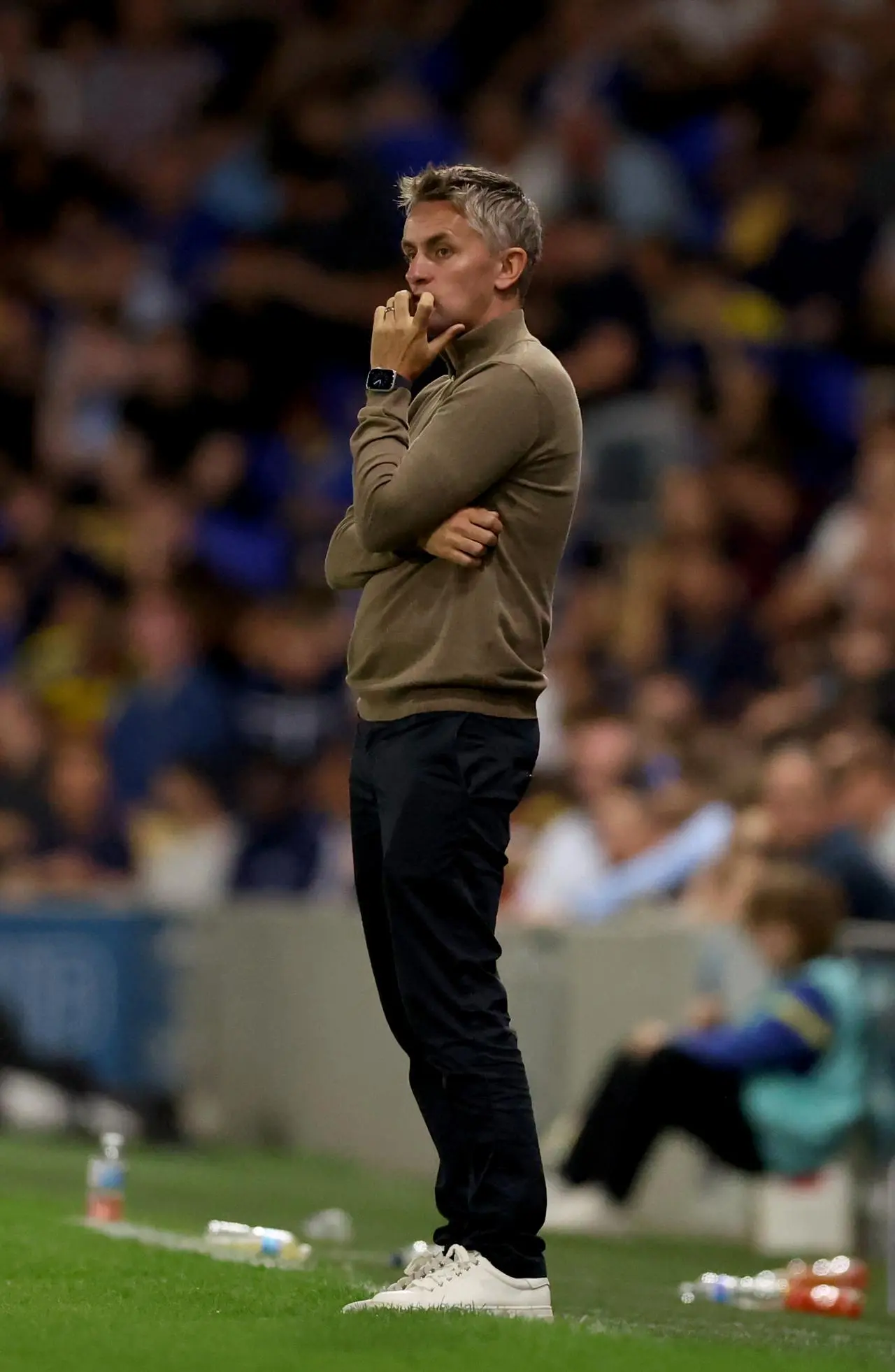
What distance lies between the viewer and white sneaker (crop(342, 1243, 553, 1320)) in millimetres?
4777

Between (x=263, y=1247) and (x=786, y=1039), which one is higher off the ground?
(x=786, y=1039)

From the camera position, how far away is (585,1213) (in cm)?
875

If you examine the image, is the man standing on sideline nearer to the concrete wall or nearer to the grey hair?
the grey hair

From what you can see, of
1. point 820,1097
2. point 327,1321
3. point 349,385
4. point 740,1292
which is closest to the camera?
point 327,1321

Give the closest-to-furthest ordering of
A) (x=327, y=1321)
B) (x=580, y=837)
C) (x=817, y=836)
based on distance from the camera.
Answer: (x=327, y=1321), (x=817, y=836), (x=580, y=837)

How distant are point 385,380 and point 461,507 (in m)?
0.31

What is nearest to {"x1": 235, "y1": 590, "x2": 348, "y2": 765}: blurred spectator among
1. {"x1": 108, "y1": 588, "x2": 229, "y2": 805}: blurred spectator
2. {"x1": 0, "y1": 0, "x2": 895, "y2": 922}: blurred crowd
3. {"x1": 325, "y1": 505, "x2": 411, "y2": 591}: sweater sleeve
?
{"x1": 0, "y1": 0, "x2": 895, "y2": 922}: blurred crowd

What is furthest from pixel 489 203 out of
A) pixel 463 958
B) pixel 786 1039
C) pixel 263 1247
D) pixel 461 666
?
pixel 786 1039

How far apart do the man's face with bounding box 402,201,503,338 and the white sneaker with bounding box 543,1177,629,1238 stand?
442 centimetres

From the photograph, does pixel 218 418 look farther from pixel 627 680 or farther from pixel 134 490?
pixel 627 680

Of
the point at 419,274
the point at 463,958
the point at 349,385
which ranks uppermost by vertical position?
the point at 349,385

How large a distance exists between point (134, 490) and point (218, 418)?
78 cm

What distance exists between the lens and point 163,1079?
479 inches

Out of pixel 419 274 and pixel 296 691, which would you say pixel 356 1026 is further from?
pixel 419 274
